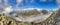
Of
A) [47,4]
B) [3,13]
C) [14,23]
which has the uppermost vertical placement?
[47,4]

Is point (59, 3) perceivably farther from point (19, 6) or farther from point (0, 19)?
point (0, 19)

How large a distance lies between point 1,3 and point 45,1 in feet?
2.30

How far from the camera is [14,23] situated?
1879 millimetres

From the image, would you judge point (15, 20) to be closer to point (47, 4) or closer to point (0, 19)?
point (0, 19)

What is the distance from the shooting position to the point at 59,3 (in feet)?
6.23

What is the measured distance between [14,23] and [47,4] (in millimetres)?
595

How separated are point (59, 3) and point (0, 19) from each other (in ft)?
3.13

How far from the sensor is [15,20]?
190 cm

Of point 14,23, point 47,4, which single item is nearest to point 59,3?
point 47,4

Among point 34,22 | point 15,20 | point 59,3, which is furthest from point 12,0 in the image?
point 59,3

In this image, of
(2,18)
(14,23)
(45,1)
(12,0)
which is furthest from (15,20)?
(45,1)

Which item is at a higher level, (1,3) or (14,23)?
(1,3)

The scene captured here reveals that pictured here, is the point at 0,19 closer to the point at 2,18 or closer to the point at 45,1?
the point at 2,18

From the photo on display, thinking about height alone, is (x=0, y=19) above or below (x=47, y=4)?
below
